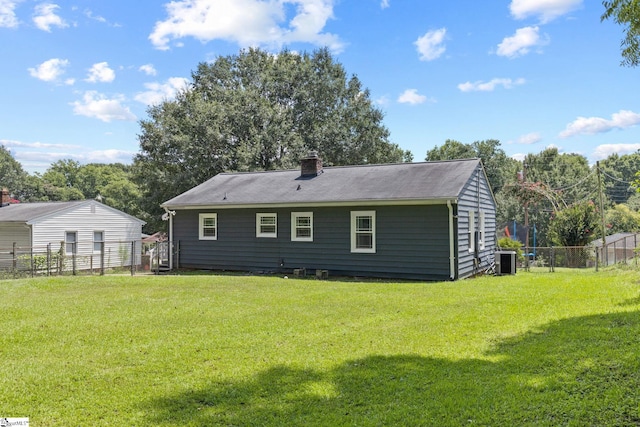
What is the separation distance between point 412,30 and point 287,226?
Result: 866 cm

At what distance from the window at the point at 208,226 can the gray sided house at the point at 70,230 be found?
446cm

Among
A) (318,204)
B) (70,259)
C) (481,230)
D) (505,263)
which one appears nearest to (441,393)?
(318,204)

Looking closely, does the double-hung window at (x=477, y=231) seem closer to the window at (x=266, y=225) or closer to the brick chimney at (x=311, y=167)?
the brick chimney at (x=311, y=167)

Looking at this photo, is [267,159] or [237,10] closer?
[237,10]

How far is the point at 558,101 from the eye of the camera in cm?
2016

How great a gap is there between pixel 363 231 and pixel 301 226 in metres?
2.30

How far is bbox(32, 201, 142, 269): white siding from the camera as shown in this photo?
20.6 meters

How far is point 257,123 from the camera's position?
31.0 meters

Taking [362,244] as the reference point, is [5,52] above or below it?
above

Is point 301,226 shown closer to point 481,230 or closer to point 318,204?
point 318,204

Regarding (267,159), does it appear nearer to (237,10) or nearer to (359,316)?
(237,10)

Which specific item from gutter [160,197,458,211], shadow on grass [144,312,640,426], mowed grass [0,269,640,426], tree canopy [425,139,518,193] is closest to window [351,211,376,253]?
gutter [160,197,458,211]

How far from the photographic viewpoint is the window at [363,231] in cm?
1441

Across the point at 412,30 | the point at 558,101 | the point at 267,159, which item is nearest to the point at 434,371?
the point at 412,30
